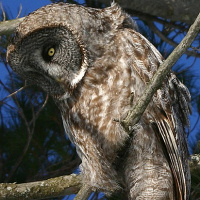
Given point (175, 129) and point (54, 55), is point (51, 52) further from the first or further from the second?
point (175, 129)

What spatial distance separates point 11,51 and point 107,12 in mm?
636

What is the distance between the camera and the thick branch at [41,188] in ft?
11.6

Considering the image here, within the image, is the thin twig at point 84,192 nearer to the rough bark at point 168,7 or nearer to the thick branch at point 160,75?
the thick branch at point 160,75

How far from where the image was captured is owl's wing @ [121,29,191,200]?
3.27m

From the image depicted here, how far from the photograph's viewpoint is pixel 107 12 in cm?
348

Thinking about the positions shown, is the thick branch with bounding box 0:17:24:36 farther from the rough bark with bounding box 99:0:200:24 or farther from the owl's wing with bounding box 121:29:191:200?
the rough bark with bounding box 99:0:200:24

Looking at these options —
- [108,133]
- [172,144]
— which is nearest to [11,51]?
[108,133]

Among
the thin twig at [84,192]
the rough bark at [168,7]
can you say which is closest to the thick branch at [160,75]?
the thin twig at [84,192]

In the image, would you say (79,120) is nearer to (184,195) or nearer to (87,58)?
(87,58)

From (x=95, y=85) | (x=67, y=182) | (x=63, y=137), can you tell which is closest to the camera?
(x=95, y=85)

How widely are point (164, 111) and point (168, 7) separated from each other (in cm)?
179

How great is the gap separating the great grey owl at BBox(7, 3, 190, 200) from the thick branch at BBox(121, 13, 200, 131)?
485mm

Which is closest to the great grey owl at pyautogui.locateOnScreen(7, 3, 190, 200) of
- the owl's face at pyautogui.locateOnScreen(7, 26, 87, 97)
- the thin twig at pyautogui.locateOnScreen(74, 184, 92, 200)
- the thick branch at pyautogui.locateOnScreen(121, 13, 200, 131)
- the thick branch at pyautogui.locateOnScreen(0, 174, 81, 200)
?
the owl's face at pyautogui.locateOnScreen(7, 26, 87, 97)

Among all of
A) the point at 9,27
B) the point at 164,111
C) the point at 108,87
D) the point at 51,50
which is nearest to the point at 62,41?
the point at 51,50
